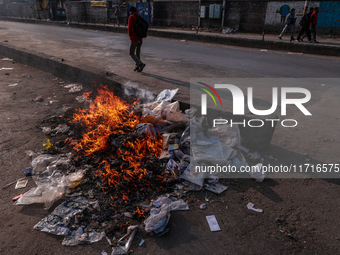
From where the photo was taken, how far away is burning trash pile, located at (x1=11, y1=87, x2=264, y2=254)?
8.21 ft

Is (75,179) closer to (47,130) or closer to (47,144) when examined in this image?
(47,144)

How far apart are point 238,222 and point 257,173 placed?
878 millimetres

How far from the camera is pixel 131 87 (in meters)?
5.58

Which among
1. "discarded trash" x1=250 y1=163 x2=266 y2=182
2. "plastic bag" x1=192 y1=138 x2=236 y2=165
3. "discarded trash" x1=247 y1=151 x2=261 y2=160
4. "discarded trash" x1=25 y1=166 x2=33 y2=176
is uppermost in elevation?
"plastic bag" x1=192 y1=138 x2=236 y2=165

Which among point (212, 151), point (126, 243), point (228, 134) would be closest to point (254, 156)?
point (228, 134)

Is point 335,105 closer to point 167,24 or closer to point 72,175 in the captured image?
point 72,175

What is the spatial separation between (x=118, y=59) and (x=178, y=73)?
3.12 metres

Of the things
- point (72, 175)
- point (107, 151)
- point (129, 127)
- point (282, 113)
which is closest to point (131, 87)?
point (129, 127)

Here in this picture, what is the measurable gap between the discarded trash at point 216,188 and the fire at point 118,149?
24.4 inches

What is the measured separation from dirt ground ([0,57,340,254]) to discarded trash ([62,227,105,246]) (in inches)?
1.9

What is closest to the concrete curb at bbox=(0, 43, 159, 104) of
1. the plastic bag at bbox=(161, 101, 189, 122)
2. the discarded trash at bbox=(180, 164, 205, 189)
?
the plastic bag at bbox=(161, 101, 189, 122)

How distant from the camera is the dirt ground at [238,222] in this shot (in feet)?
7.41

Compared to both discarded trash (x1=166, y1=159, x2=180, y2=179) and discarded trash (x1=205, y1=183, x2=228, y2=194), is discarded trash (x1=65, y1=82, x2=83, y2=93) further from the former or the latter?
discarded trash (x1=205, y1=183, x2=228, y2=194)

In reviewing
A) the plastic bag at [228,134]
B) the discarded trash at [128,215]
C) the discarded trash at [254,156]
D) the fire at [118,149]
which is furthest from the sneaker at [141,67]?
the discarded trash at [128,215]
